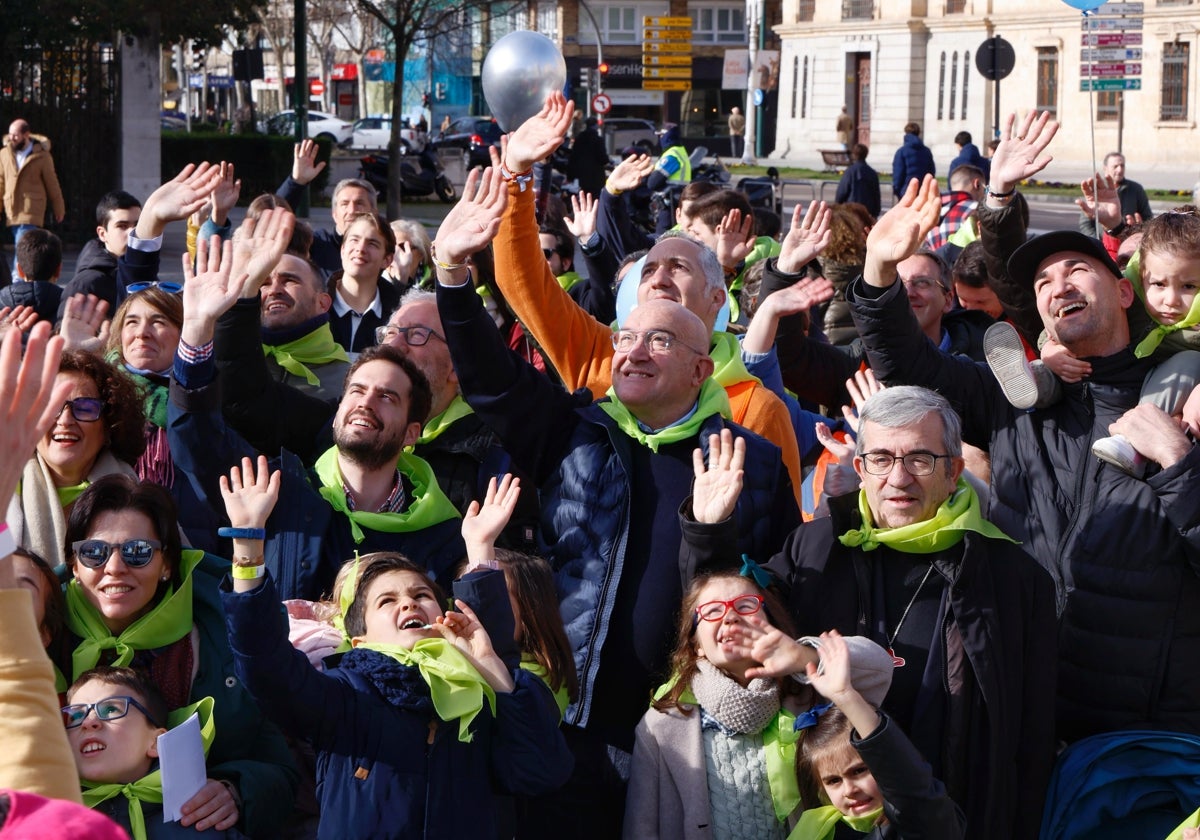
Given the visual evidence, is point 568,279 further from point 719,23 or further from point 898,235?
point 719,23

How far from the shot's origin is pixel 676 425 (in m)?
4.38

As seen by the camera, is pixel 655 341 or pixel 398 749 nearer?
pixel 398 749

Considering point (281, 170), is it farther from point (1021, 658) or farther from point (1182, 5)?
point (1182, 5)

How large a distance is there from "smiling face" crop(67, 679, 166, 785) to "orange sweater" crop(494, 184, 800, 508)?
190cm

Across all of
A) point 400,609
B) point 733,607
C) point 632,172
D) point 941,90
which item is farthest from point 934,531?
point 941,90

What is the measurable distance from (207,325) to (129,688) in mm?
1163

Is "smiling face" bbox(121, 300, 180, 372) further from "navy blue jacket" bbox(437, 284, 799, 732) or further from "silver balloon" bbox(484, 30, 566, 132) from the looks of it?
"silver balloon" bbox(484, 30, 566, 132)

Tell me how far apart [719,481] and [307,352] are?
2464 millimetres

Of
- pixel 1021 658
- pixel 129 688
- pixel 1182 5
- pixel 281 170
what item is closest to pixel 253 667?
pixel 129 688

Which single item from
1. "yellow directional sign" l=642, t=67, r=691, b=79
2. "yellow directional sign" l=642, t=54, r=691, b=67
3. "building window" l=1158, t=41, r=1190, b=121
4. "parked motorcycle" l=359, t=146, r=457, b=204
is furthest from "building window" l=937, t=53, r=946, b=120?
"parked motorcycle" l=359, t=146, r=457, b=204

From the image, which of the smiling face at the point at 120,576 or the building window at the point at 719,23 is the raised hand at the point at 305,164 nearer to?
the smiling face at the point at 120,576

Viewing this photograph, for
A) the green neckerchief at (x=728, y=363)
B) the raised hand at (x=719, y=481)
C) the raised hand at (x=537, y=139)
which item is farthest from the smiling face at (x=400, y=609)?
the raised hand at (x=537, y=139)

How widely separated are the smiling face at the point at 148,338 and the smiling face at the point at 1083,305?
2.80 m

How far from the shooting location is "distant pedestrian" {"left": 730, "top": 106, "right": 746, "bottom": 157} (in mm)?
52656
